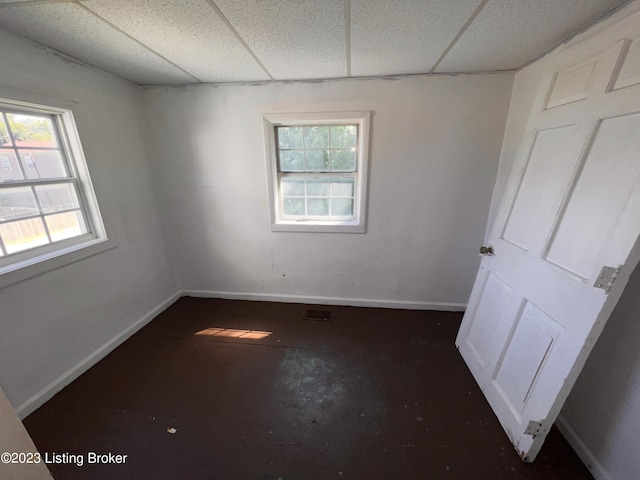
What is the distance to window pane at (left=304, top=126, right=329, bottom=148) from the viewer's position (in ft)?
7.55

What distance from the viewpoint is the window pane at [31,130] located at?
1529 mm

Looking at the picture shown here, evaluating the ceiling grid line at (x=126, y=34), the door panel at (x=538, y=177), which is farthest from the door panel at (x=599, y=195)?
the ceiling grid line at (x=126, y=34)

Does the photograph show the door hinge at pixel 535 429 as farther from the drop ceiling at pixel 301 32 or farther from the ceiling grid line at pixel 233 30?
the ceiling grid line at pixel 233 30

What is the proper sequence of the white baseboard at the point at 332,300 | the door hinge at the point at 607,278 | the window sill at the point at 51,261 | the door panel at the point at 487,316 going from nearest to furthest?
the door hinge at the point at 607,278
the window sill at the point at 51,261
the door panel at the point at 487,316
the white baseboard at the point at 332,300

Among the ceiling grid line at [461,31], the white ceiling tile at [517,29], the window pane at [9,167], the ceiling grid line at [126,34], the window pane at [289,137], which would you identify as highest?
the white ceiling tile at [517,29]

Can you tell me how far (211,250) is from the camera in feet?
8.85

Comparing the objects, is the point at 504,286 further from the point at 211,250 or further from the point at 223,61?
the point at 211,250

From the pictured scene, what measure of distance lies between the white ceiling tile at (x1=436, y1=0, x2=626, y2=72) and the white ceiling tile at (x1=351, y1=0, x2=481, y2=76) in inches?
4.4

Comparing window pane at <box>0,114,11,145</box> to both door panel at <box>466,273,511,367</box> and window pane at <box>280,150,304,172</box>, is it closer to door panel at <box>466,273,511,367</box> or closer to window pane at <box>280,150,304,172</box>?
window pane at <box>280,150,304,172</box>

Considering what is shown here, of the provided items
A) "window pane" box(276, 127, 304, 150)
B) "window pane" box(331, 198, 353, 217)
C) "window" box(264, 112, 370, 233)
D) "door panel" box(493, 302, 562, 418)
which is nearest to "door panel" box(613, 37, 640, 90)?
"door panel" box(493, 302, 562, 418)

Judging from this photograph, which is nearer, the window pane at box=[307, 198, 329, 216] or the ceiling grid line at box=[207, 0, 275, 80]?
the ceiling grid line at box=[207, 0, 275, 80]

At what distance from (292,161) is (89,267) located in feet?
6.24

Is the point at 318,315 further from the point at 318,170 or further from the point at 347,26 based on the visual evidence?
the point at 347,26

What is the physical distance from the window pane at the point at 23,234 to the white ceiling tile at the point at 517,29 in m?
2.95
